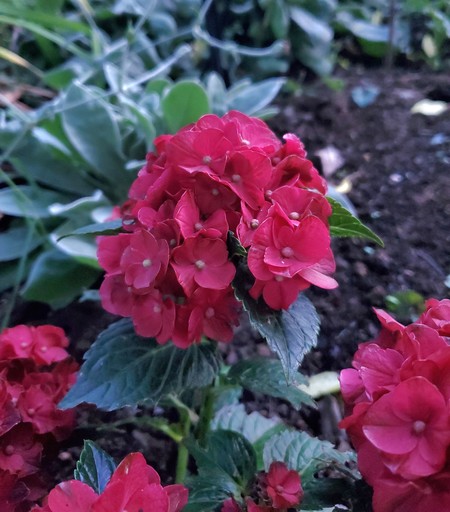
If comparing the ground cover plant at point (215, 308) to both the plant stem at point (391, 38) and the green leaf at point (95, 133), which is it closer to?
the green leaf at point (95, 133)

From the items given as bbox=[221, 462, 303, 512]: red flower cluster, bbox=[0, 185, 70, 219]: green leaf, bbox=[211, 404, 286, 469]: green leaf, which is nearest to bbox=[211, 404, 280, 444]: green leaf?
bbox=[211, 404, 286, 469]: green leaf

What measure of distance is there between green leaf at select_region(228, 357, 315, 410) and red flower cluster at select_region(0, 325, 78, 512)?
0.83ft

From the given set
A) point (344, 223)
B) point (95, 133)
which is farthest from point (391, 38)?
point (344, 223)

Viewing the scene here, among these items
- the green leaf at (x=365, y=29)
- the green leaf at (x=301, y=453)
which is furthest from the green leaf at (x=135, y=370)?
the green leaf at (x=365, y=29)

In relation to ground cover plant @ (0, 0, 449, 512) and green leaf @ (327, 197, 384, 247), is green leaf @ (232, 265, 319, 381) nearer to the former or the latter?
ground cover plant @ (0, 0, 449, 512)

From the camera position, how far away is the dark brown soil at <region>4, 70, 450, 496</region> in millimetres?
1168

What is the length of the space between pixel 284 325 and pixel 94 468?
0.89 feet

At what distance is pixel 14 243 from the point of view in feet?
5.36

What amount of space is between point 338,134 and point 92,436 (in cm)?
150

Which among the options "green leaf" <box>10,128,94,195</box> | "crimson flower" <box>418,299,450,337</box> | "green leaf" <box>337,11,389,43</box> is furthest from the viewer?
"green leaf" <box>337,11,389,43</box>

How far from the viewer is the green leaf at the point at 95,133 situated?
1.62 m

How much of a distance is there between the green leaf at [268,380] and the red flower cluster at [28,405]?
9.9 inches

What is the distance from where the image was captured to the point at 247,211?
73 centimetres

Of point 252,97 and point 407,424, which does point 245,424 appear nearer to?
point 407,424
